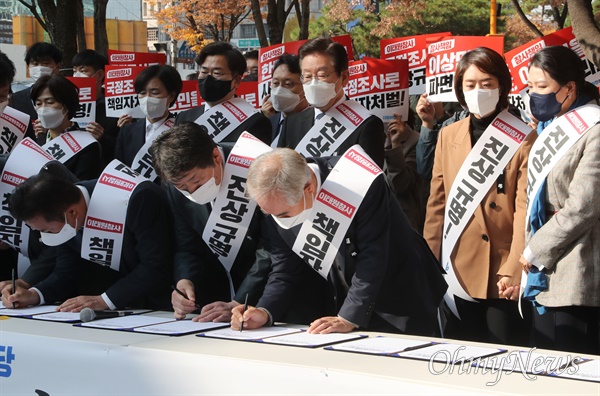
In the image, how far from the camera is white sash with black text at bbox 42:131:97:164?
5602 mm

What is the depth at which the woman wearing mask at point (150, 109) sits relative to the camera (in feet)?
18.9

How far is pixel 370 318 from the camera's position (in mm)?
3734

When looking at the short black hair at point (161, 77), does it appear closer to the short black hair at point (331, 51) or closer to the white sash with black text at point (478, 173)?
the short black hair at point (331, 51)

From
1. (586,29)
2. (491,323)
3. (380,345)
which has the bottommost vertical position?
(491,323)

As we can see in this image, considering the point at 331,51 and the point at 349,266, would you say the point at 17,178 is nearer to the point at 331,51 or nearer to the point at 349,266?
the point at 331,51

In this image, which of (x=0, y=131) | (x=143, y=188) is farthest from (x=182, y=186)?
(x=0, y=131)

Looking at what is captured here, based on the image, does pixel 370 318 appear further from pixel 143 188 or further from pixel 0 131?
pixel 0 131

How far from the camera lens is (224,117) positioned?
18.1 ft

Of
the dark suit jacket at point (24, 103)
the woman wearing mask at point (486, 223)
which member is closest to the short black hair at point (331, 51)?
the woman wearing mask at point (486, 223)

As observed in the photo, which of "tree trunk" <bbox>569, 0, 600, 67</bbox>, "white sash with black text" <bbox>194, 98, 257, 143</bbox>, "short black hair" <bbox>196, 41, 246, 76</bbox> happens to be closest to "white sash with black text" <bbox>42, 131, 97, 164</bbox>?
"white sash with black text" <bbox>194, 98, 257, 143</bbox>

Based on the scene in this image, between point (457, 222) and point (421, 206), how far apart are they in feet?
4.52

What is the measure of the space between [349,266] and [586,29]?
3.81m

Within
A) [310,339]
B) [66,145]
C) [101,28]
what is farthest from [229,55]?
[101,28]

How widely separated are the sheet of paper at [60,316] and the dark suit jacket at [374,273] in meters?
0.84
